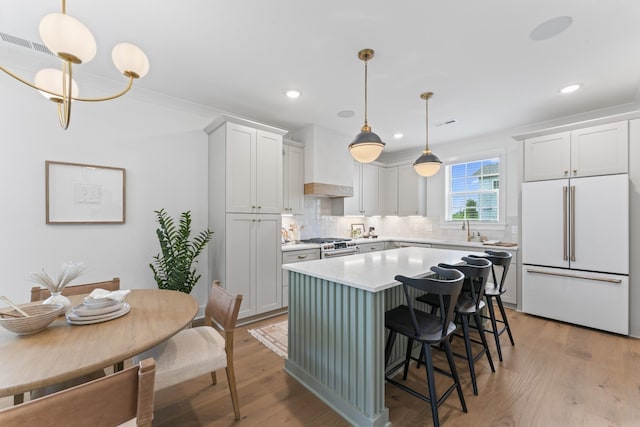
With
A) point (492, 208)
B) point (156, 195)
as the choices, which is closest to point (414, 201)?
point (492, 208)

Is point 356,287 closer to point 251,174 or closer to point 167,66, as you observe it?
point 251,174

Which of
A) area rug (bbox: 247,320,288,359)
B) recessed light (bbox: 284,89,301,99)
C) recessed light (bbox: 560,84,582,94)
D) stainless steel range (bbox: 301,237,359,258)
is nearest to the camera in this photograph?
area rug (bbox: 247,320,288,359)

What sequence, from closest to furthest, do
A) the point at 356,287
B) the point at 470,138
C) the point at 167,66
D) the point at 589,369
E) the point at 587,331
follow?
the point at 356,287 → the point at 589,369 → the point at 167,66 → the point at 587,331 → the point at 470,138

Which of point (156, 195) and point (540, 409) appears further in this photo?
point (156, 195)

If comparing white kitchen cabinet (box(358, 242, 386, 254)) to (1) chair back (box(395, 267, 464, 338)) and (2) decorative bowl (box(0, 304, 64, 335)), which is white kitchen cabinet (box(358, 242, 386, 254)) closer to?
(1) chair back (box(395, 267, 464, 338))

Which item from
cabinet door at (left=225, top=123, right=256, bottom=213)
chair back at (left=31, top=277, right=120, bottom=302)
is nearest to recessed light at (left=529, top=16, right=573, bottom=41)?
cabinet door at (left=225, top=123, right=256, bottom=213)

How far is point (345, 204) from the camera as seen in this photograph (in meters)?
5.02

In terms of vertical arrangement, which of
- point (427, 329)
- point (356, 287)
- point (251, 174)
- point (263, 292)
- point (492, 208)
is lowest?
point (263, 292)

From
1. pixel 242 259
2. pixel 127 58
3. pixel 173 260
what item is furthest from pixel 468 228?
pixel 127 58

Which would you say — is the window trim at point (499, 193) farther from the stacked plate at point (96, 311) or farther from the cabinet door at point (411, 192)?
the stacked plate at point (96, 311)

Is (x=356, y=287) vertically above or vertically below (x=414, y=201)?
below

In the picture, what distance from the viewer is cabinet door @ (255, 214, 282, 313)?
3.52m

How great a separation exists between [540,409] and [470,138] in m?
4.28

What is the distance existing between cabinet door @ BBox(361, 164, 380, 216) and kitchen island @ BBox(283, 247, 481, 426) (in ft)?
9.92
